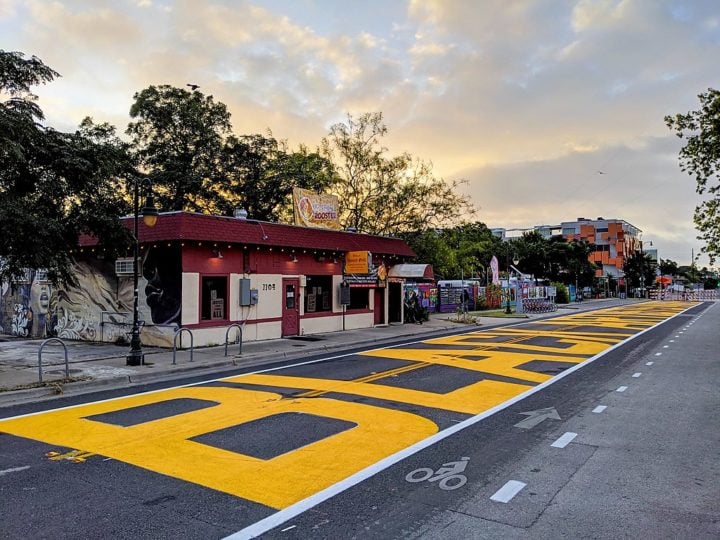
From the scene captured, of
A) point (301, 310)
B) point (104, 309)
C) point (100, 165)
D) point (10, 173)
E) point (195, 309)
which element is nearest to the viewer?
point (10, 173)

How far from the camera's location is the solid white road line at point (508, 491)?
512 centimetres

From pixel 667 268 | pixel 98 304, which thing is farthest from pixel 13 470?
pixel 667 268

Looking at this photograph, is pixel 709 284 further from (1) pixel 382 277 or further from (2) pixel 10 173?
(2) pixel 10 173

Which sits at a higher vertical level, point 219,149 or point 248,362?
point 219,149

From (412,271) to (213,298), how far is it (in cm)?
1107

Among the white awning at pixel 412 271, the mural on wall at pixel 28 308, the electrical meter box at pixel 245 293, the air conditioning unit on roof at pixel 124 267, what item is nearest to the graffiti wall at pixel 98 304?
the mural on wall at pixel 28 308

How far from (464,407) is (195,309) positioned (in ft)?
37.3

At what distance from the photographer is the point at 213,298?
61.6 feet

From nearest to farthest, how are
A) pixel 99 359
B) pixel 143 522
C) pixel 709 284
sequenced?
pixel 143 522 → pixel 99 359 → pixel 709 284

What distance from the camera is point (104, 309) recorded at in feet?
63.5

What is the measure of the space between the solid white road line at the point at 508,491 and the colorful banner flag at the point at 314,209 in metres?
18.5

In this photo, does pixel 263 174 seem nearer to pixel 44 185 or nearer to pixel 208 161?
pixel 208 161

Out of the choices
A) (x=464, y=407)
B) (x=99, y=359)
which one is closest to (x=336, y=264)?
(x=99, y=359)

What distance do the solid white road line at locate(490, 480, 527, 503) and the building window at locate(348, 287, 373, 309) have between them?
19.7 meters
